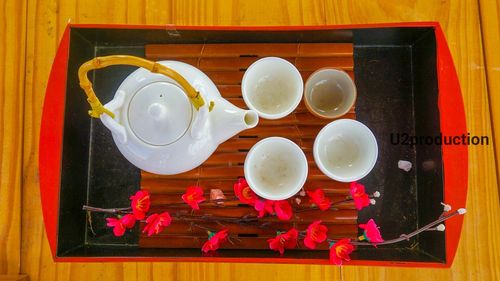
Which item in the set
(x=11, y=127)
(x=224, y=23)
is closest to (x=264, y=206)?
(x=224, y=23)

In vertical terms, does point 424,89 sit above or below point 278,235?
above

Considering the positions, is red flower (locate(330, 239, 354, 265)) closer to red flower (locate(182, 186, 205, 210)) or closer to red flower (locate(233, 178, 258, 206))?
red flower (locate(233, 178, 258, 206))

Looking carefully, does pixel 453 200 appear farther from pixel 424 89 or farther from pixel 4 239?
pixel 4 239

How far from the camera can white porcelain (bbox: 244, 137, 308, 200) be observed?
759mm

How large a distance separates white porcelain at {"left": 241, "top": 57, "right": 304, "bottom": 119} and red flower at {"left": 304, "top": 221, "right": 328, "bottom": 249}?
0.25 meters

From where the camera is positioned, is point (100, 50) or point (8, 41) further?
point (100, 50)

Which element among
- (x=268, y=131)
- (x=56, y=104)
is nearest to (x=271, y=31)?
(x=268, y=131)

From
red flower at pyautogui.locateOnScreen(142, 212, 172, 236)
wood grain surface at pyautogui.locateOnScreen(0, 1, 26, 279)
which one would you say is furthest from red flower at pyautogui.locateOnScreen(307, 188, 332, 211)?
wood grain surface at pyautogui.locateOnScreen(0, 1, 26, 279)

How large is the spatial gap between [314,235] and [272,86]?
0.33m

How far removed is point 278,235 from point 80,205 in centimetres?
47

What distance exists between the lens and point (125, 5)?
85 centimetres

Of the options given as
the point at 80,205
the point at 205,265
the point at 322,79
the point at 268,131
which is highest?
the point at 322,79

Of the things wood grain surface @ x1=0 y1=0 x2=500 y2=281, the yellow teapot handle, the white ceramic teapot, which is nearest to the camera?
the yellow teapot handle

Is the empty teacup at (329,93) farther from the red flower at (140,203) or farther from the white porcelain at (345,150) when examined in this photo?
the red flower at (140,203)
